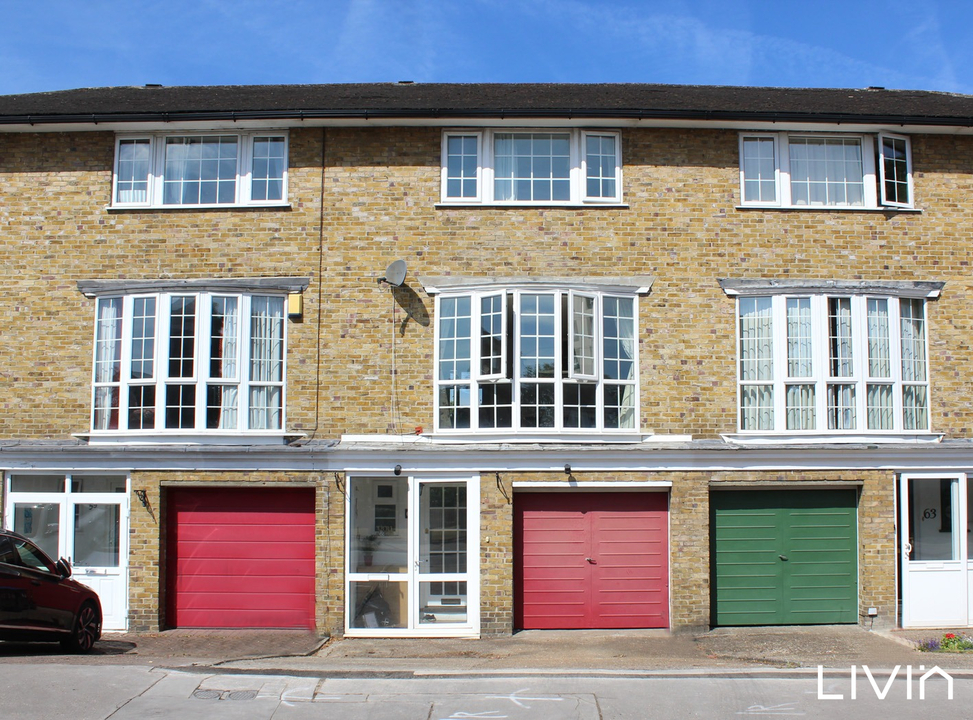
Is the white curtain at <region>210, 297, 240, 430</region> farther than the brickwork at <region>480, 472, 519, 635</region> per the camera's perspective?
Yes

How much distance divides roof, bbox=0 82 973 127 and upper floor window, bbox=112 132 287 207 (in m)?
0.52

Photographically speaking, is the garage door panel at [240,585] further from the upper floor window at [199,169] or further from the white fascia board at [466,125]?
the white fascia board at [466,125]

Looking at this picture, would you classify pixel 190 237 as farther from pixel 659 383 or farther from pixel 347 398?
pixel 659 383

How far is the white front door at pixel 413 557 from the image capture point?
13.1 metres

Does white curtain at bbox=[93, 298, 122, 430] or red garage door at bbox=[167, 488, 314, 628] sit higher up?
white curtain at bbox=[93, 298, 122, 430]

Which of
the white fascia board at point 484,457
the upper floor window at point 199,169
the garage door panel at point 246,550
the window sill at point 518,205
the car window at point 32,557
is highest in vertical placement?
the upper floor window at point 199,169

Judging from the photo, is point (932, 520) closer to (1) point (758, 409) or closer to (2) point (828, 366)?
(2) point (828, 366)

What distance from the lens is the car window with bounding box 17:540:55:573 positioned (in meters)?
11.2

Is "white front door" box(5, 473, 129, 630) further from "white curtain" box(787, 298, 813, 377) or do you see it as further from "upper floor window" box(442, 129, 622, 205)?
"white curtain" box(787, 298, 813, 377)

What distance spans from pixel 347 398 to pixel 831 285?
757cm

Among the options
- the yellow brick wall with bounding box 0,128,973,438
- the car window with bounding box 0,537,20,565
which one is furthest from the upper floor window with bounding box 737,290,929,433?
the car window with bounding box 0,537,20,565

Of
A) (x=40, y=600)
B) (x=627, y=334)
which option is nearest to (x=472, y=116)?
(x=627, y=334)

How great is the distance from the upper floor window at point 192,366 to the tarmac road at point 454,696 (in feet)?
13.0

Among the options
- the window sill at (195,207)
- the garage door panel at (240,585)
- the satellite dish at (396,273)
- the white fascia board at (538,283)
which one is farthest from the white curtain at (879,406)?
the window sill at (195,207)
